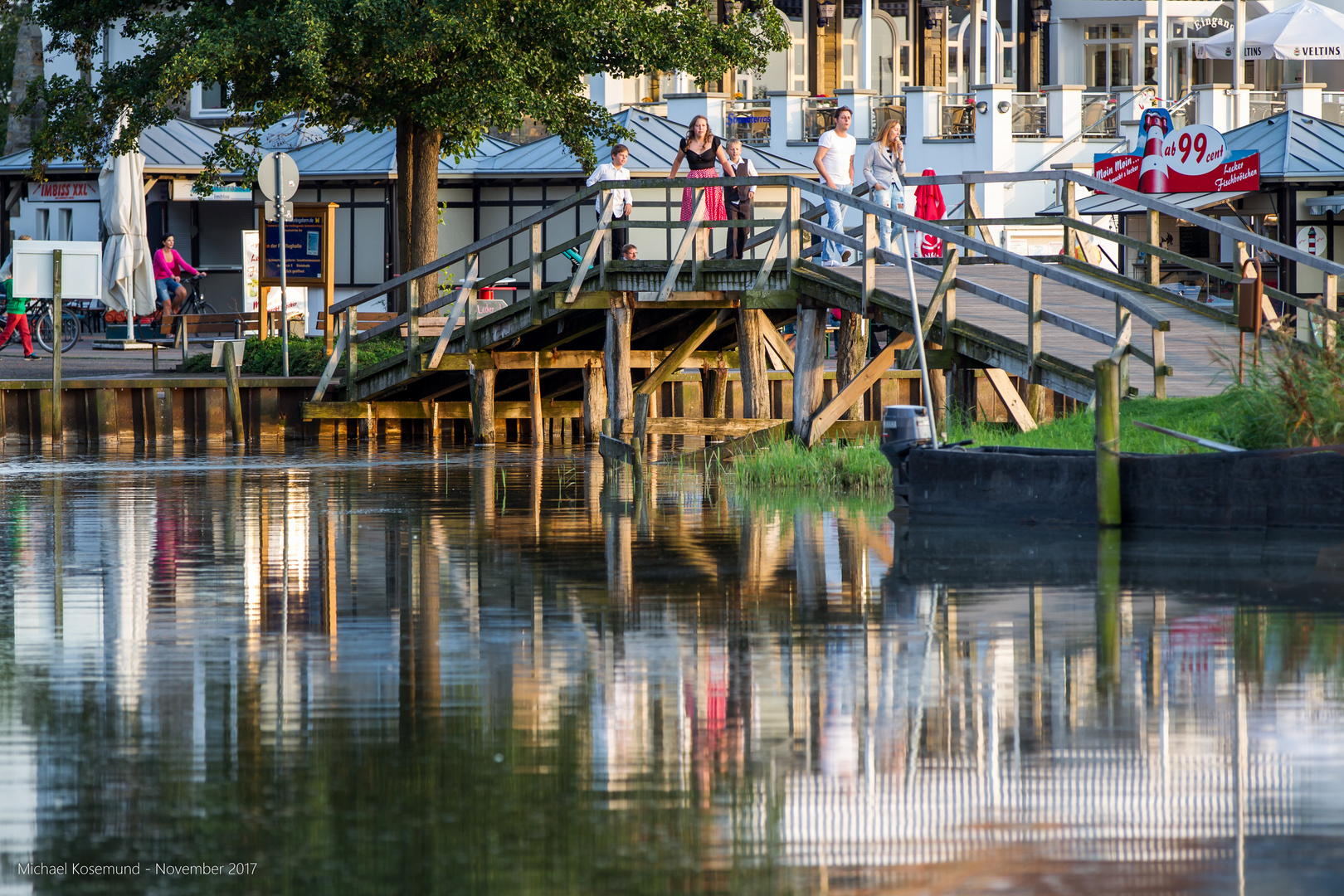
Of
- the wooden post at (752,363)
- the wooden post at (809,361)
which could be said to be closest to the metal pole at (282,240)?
the wooden post at (752,363)

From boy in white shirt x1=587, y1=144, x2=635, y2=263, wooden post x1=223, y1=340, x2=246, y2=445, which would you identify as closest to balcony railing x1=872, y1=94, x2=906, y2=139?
boy in white shirt x1=587, y1=144, x2=635, y2=263

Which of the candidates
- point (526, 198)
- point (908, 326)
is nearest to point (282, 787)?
point (908, 326)

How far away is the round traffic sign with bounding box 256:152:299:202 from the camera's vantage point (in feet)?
86.5

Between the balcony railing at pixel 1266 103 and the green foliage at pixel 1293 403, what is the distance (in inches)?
1114

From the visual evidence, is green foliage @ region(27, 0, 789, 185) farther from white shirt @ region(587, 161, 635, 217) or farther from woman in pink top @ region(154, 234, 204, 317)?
woman in pink top @ region(154, 234, 204, 317)

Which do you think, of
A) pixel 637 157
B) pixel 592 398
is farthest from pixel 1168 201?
pixel 592 398

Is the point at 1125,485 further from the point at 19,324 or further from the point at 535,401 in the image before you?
the point at 19,324

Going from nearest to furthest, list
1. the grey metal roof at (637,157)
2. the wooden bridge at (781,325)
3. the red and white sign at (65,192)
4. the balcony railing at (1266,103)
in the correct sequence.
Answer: the wooden bridge at (781,325) < the grey metal roof at (637,157) < the red and white sign at (65,192) < the balcony railing at (1266,103)

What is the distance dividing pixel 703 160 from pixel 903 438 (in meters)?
7.52

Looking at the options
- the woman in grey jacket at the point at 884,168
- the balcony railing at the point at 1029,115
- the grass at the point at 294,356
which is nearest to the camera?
the woman in grey jacket at the point at 884,168

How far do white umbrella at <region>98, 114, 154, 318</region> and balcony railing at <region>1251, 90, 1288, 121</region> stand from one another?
20953 millimetres

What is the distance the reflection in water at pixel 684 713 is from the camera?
6289 millimetres

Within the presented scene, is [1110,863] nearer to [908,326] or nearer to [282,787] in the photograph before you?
[282,787]

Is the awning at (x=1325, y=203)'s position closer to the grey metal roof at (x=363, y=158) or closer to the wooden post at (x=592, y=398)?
the wooden post at (x=592, y=398)
